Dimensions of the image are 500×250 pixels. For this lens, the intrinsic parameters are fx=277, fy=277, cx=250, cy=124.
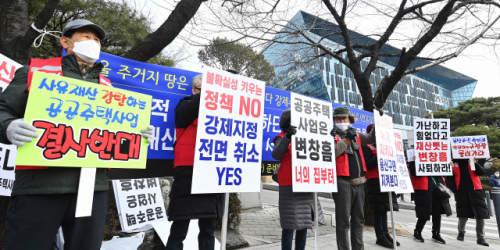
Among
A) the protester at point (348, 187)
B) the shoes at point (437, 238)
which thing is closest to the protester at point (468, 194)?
the shoes at point (437, 238)

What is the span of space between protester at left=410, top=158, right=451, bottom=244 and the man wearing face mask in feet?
16.4

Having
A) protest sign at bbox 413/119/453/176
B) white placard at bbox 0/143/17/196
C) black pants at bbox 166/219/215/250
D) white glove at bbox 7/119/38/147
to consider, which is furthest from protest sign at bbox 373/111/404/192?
white placard at bbox 0/143/17/196

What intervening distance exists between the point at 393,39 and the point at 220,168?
20.2 feet

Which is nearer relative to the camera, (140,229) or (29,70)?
(29,70)

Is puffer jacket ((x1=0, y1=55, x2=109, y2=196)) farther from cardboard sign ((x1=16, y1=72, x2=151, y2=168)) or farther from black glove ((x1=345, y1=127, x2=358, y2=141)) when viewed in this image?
black glove ((x1=345, y1=127, x2=358, y2=141))

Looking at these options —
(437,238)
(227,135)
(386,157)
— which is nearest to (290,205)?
(227,135)

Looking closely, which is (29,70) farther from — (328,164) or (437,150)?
(437,150)

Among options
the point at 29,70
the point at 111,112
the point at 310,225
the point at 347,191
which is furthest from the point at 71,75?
the point at 347,191

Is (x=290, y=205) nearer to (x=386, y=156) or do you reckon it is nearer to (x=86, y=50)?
(x=386, y=156)

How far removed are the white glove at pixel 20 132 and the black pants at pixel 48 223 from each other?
323 mm

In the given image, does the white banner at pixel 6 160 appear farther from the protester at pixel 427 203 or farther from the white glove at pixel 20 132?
the protester at pixel 427 203

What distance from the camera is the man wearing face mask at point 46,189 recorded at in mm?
1499

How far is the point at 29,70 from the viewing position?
1836 mm

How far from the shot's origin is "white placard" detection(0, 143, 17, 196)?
8.33 feet
